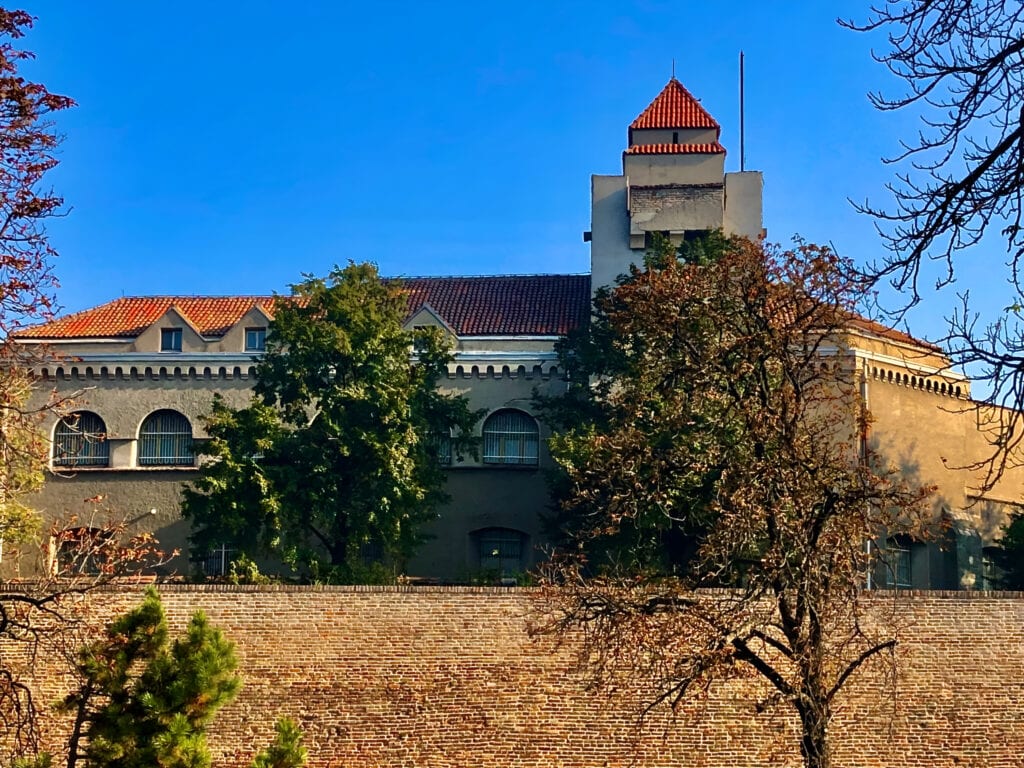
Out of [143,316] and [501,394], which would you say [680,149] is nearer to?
[501,394]

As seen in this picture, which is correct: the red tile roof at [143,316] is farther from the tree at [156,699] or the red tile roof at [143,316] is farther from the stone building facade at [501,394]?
the tree at [156,699]

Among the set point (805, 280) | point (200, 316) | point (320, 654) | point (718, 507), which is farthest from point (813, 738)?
point (200, 316)

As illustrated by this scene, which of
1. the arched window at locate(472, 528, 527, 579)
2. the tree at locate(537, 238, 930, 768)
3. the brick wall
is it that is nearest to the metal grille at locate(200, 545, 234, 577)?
the arched window at locate(472, 528, 527, 579)

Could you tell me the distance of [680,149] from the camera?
133 ft

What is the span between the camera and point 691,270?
17.9 metres

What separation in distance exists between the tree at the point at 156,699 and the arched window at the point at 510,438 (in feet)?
60.6

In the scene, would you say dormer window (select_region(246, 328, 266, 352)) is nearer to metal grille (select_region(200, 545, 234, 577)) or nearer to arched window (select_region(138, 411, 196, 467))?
arched window (select_region(138, 411, 196, 467))

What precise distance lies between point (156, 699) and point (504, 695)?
6.53 m

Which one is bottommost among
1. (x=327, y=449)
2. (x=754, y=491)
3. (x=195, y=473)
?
(x=754, y=491)

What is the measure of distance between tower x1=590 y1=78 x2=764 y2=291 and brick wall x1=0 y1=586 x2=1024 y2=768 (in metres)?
16.8

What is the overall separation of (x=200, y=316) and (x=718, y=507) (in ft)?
91.7

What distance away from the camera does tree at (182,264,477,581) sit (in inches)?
1214

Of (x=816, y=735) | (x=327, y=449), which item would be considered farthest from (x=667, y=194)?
(x=816, y=735)

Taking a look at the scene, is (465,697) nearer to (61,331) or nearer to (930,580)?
(930,580)
